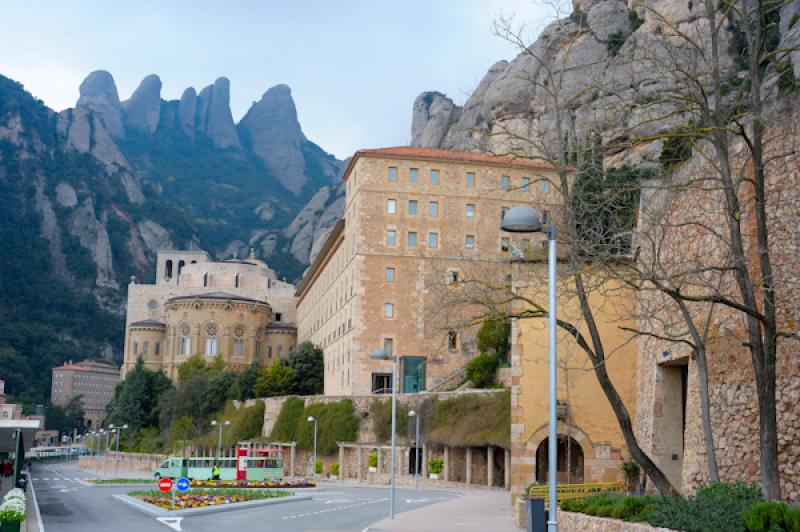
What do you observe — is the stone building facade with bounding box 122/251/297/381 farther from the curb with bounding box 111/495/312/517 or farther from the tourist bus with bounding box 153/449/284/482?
the curb with bounding box 111/495/312/517

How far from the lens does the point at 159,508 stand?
106 feet

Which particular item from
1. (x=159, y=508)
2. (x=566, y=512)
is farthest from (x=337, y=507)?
(x=566, y=512)

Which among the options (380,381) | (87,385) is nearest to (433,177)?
(380,381)

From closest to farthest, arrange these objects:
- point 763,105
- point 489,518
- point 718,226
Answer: point 763,105 < point 718,226 < point 489,518

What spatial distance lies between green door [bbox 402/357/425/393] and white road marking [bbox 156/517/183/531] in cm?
3553

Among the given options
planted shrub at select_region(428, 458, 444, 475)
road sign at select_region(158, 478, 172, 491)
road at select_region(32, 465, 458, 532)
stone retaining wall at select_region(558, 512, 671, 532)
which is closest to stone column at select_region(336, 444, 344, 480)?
planted shrub at select_region(428, 458, 444, 475)

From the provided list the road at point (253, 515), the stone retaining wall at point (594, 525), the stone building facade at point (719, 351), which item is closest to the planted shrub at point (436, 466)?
the road at point (253, 515)

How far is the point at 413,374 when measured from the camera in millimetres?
64938

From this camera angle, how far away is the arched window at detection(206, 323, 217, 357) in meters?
104

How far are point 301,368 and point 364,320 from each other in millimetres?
18608

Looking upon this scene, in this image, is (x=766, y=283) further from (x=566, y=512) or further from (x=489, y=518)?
(x=489, y=518)

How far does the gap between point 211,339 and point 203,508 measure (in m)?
73.9

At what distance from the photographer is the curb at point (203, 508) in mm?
30875

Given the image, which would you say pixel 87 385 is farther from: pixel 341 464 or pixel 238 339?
pixel 341 464
